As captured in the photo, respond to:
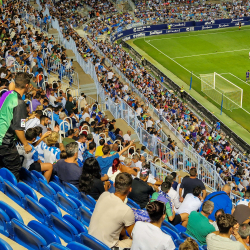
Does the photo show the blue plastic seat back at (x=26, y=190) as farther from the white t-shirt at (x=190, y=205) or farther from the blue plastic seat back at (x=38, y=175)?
the white t-shirt at (x=190, y=205)

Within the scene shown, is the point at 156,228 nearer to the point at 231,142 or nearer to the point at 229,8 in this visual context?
the point at 231,142

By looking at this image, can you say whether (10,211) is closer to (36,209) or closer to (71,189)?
(36,209)

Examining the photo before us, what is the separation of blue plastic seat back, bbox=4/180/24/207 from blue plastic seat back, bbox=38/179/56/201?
0.52 m

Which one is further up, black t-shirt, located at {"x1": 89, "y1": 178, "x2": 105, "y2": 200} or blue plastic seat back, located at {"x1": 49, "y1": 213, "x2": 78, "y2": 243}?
blue plastic seat back, located at {"x1": 49, "y1": 213, "x2": 78, "y2": 243}

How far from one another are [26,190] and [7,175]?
23.9 inches

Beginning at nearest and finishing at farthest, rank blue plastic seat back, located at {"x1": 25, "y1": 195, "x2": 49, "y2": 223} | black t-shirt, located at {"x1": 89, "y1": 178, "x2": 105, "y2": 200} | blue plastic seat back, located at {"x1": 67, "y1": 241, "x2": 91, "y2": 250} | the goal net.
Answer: blue plastic seat back, located at {"x1": 67, "y1": 241, "x2": 91, "y2": 250} → blue plastic seat back, located at {"x1": 25, "y1": 195, "x2": 49, "y2": 223} → black t-shirt, located at {"x1": 89, "y1": 178, "x2": 105, "y2": 200} → the goal net

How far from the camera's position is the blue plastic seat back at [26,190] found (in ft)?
18.0

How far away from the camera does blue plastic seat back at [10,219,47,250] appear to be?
13.8ft

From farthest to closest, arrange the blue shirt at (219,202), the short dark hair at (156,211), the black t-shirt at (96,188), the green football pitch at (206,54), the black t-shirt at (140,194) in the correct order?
the green football pitch at (206,54) → the blue shirt at (219,202) → the black t-shirt at (140,194) → the black t-shirt at (96,188) → the short dark hair at (156,211)

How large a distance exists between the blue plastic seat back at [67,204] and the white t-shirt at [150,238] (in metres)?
1.44

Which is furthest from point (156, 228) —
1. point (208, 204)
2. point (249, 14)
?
point (249, 14)

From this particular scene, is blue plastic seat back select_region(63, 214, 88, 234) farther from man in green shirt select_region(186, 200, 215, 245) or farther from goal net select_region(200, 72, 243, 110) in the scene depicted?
goal net select_region(200, 72, 243, 110)

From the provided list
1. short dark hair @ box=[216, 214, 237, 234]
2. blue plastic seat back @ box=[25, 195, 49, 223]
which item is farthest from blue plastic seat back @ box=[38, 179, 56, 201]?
short dark hair @ box=[216, 214, 237, 234]

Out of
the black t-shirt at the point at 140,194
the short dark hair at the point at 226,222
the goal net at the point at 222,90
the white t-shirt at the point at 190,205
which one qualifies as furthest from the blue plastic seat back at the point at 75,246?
the goal net at the point at 222,90
